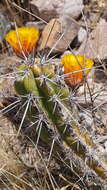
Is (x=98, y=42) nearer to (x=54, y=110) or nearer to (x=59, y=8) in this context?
(x=59, y=8)

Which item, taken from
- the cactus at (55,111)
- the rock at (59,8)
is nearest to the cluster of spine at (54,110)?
the cactus at (55,111)

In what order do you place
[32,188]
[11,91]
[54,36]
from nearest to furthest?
[32,188]
[11,91]
[54,36]

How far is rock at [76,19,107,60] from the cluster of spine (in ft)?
3.19

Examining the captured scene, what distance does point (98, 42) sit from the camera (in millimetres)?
2645

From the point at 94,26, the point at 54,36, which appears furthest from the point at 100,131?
the point at 94,26

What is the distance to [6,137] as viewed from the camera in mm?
2209

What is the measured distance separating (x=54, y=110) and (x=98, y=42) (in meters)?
1.18

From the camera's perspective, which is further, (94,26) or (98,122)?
(94,26)

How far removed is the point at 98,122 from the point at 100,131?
0.07 m

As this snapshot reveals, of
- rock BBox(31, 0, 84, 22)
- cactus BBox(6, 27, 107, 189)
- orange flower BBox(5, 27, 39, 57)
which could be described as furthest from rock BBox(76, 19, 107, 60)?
cactus BBox(6, 27, 107, 189)

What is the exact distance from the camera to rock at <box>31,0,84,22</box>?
3.08 m

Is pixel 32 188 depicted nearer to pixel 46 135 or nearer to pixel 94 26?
pixel 46 135

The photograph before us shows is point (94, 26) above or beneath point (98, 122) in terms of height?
above

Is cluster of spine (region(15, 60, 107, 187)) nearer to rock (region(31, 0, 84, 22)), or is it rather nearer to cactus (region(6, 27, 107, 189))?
cactus (region(6, 27, 107, 189))
